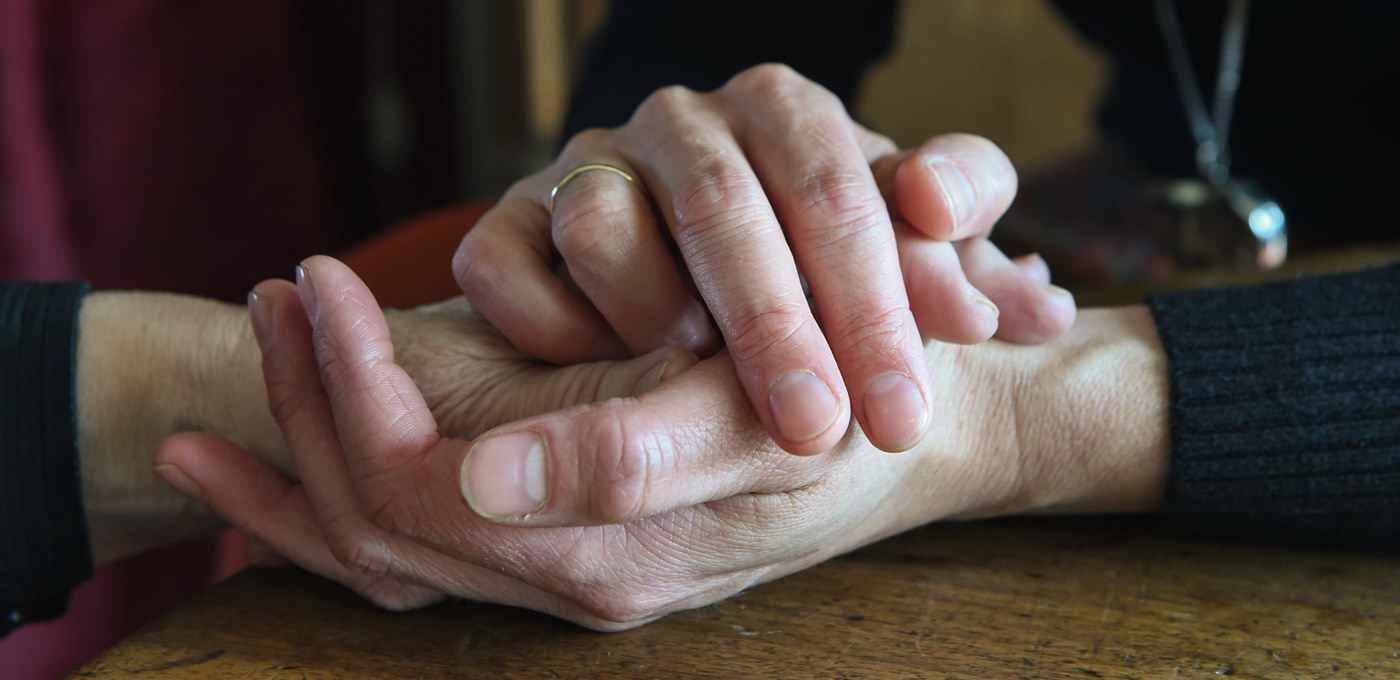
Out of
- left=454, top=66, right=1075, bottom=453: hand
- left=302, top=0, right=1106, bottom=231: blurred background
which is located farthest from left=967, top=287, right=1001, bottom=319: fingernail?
left=302, top=0, right=1106, bottom=231: blurred background

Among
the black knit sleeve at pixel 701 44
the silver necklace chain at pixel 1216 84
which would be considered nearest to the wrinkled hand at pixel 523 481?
the black knit sleeve at pixel 701 44

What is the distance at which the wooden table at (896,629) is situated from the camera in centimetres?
52

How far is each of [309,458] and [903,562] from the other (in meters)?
0.36

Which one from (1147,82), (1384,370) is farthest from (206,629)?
(1147,82)

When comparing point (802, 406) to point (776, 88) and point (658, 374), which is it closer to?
point (658, 374)

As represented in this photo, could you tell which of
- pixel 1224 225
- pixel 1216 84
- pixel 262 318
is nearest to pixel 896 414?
pixel 262 318

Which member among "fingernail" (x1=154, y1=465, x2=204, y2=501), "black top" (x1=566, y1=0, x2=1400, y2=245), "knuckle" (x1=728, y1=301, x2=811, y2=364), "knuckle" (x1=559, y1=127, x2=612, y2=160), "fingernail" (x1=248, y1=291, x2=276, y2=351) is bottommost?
"fingernail" (x1=154, y1=465, x2=204, y2=501)

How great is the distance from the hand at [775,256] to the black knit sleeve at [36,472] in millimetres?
281

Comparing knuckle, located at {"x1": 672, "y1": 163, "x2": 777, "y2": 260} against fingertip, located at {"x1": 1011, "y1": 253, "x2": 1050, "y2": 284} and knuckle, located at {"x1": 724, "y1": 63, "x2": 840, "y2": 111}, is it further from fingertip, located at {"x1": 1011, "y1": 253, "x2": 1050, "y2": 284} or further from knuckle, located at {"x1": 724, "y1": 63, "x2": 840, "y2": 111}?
fingertip, located at {"x1": 1011, "y1": 253, "x2": 1050, "y2": 284}

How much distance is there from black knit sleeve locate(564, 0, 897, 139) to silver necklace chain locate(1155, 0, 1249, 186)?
0.40 metres

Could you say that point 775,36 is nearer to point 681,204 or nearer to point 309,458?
point 681,204

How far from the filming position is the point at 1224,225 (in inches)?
50.0

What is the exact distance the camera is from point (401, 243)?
43.6 inches

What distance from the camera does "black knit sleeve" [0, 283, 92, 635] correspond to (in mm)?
653
